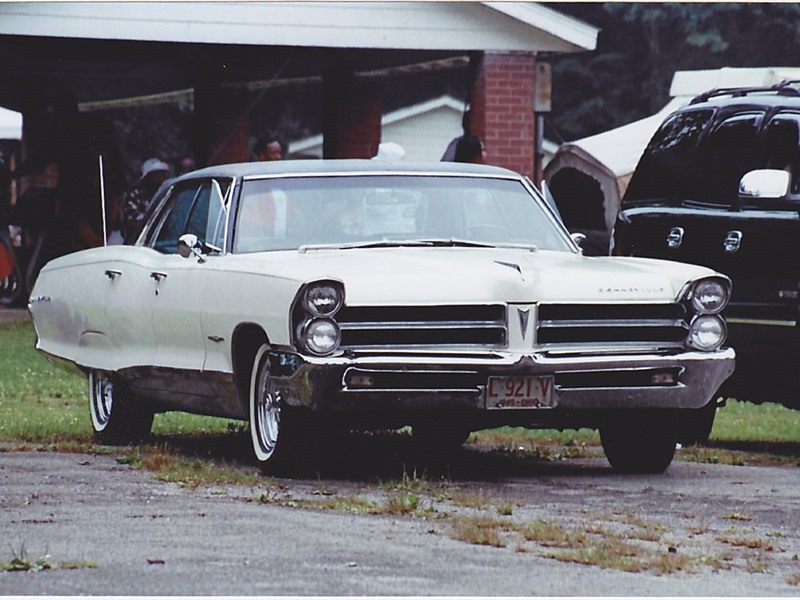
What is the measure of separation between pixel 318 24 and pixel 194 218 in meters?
9.66

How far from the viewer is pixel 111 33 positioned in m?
18.9

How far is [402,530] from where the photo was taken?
7.24 meters

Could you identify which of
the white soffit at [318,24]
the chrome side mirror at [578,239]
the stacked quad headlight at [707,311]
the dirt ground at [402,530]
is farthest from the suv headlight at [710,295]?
the white soffit at [318,24]

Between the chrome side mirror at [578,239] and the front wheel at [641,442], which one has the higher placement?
the chrome side mirror at [578,239]

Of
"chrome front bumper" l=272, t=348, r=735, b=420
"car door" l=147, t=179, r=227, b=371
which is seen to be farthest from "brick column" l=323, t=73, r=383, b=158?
"chrome front bumper" l=272, t=348, r=735, b=420

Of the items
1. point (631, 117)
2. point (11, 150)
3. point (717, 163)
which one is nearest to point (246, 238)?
point (717, 163)

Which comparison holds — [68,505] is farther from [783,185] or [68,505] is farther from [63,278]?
[783,185]

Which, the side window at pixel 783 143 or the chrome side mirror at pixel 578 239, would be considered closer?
the chrome side mirror at pixel 578 239

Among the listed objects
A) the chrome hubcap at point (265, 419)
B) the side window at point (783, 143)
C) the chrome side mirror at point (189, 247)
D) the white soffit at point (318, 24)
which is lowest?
the chrome hubcap at point (265, 419)

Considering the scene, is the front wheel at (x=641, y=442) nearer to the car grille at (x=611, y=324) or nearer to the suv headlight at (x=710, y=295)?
the car grille at (x=611, y=324)

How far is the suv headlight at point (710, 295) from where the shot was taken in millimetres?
9047

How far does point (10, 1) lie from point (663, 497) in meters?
11.7

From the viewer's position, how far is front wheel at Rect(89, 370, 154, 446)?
35.1 ft

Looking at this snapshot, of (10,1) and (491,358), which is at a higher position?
(10,1)
